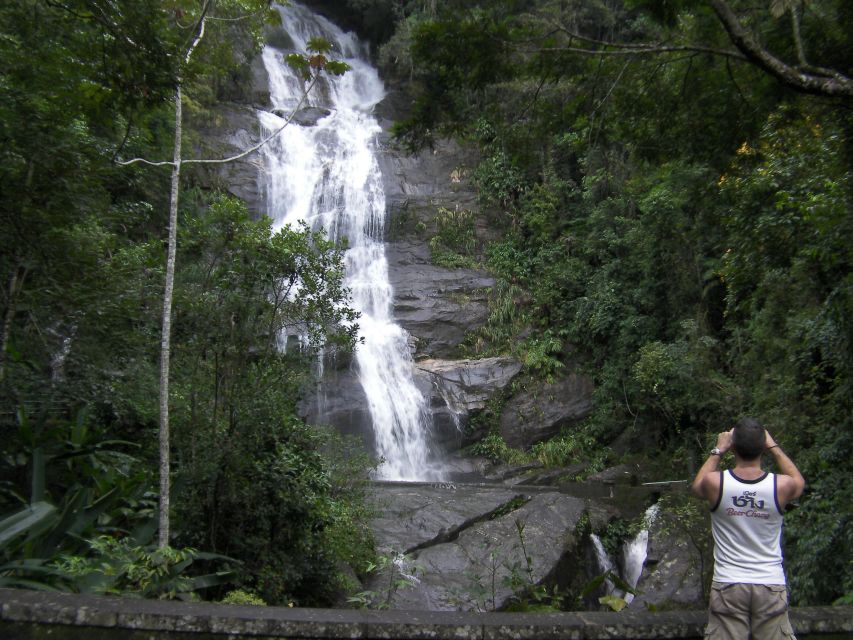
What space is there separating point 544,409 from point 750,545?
1614 cm

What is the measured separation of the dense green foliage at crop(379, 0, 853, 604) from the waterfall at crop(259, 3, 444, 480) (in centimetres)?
256

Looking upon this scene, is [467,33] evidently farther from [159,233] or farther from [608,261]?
[608,261]

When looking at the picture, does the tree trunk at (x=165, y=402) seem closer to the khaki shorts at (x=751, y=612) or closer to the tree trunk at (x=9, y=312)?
the tree trunk at (x=9, y=312)

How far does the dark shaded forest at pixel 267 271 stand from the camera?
4984 millimetres

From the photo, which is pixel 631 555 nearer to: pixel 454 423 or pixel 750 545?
pixel 454 423

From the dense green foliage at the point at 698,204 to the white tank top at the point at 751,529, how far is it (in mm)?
2529

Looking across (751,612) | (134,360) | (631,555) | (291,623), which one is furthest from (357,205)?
(751,612)

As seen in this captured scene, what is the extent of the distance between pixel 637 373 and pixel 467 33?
1279cm

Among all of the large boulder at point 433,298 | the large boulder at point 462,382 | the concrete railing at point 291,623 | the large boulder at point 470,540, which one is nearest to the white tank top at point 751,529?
the concrete railing at point 291,623

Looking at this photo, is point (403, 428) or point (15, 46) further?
point (403, 428)

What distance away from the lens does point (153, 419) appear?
26.5 ft

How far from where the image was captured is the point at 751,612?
8.97 feet

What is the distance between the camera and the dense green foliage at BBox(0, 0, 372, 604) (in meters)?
5.29

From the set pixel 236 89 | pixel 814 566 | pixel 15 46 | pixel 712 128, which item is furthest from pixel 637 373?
pixel 236 89
